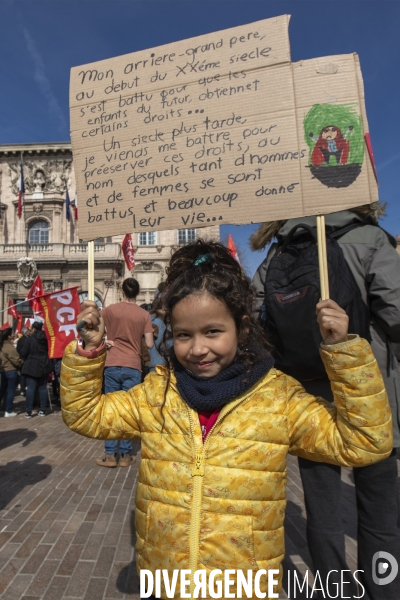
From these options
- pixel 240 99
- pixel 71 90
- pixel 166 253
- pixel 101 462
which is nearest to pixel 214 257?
pixel 240 99

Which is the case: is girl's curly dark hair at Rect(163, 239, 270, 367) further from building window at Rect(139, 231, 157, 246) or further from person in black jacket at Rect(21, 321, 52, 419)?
building window at Rect(139, 231, 157, 246)

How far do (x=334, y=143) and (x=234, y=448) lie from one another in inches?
49.3

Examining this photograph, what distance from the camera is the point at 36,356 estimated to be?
331 inches

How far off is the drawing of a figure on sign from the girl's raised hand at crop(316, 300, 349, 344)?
1.84 ft

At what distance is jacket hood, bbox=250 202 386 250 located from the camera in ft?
6.82

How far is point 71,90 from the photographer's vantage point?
78.5 inches

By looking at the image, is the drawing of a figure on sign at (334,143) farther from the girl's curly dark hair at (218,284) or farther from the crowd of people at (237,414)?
the girl's curly dark hair at (218,284)

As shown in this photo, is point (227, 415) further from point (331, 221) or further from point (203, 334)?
point (331, 221)

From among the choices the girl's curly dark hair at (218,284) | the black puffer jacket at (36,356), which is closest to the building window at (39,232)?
the black puffer jacket at (36,356)

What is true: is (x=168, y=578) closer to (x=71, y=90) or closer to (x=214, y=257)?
(x=214, y=257)

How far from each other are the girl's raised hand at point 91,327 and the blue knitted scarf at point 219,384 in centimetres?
33

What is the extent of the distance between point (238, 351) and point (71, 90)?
149 cm

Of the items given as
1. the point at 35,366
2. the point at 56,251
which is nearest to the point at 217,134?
the point at 35,366

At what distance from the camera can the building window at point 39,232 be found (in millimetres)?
28433
